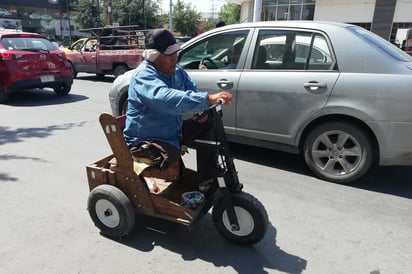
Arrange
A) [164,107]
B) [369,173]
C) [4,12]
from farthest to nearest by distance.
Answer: [4,12] → [369,173] → [164,107]

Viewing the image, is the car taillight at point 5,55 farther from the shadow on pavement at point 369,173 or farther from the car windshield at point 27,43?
the shadow on pavement at point 369,173

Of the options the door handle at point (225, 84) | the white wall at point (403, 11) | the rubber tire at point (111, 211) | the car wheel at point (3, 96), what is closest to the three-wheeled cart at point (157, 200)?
the rubber tire at point (111, 211)

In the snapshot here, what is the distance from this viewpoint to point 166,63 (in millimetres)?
2582

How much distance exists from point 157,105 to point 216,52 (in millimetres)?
2521

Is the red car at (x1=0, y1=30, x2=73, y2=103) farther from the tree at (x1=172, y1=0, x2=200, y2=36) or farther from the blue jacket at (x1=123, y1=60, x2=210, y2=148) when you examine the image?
the tree at (x1=172, y1=0, x2=200, y2=36)

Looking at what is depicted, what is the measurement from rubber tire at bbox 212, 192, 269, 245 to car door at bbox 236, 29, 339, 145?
1.66 meters

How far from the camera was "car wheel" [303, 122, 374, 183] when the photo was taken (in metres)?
3.65

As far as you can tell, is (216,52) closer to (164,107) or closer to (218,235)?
(164,107)

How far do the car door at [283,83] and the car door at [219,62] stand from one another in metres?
0.11

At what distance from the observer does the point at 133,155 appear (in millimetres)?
2705

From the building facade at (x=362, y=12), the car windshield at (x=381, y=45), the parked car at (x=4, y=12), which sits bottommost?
the car windshield at (x=381, y=45)

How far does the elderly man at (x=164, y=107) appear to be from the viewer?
2281 mm

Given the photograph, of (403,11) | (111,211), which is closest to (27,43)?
(111,211)

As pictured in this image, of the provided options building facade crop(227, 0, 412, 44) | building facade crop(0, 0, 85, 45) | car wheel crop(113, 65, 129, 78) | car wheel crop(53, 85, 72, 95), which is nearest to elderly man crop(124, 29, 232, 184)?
car wheel crop(53, 85, 72, 95)
